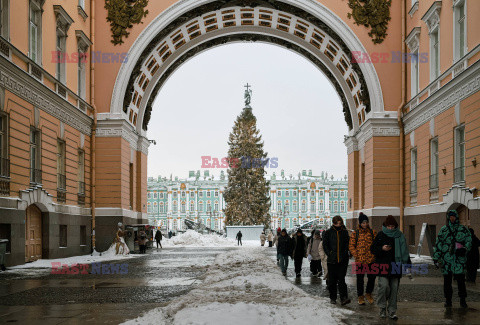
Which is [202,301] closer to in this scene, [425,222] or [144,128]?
[425,222]

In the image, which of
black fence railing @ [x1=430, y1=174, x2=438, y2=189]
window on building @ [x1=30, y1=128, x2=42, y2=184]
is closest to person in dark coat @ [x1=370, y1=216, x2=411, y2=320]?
window on building @ [x1=30, y1=128, x2=42, y2=184]

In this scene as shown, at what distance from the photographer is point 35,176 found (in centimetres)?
2366

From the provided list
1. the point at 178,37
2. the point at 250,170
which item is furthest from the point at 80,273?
the point at 250,170

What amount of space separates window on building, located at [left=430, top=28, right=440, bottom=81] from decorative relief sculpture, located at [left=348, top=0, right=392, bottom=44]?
4.77 metres

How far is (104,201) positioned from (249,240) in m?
31.0

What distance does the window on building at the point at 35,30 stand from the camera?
24.0 m

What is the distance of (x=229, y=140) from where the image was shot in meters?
74.8

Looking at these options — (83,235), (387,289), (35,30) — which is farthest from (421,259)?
(35,30)

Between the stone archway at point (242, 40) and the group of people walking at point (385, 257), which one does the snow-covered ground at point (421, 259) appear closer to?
the stone archway at point (242, 40)

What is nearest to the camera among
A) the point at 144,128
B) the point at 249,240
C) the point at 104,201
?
the point at 104,201

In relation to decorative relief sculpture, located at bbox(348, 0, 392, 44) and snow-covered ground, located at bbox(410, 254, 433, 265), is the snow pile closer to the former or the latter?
snow-covered ground, located at bbox(410, 254, 433, 265)

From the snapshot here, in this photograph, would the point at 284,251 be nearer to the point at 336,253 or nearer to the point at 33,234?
the point at 336,253

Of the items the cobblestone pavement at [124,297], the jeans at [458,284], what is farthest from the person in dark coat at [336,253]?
the jeans at [458,284]

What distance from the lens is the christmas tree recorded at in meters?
68.6
